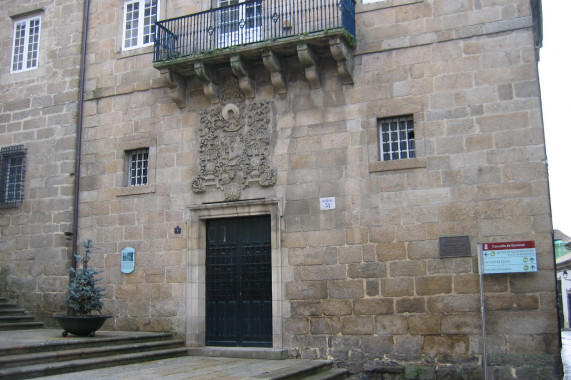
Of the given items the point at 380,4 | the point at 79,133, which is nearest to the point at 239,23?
the point at 380,4

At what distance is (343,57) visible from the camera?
10930 millimetres

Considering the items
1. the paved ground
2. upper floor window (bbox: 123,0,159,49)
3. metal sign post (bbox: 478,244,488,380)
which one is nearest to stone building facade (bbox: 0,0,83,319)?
upper floor window (bbox: 123,0,159,49)

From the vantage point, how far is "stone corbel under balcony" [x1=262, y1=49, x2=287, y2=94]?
11.3 m

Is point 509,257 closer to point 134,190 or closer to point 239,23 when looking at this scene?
point 239,23

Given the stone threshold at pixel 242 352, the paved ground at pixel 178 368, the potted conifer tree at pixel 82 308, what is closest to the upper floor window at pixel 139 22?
the potted conifer tree at pixel 82 308

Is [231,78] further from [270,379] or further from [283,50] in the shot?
[270,379]

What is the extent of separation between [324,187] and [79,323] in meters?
5.15

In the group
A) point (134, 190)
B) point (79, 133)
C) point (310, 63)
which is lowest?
point (134, 190)

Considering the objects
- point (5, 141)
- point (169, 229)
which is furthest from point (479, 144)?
point (5, 141)

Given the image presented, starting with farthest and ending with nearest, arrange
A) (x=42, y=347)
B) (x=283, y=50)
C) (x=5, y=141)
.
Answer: (x=5, y=141), (x=283, y=50), (x=42, y=347)

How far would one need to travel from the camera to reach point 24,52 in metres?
14.9

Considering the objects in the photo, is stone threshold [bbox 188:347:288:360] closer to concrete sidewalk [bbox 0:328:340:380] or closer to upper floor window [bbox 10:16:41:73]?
concrete sidewalk [bbox 0:328:340:380]

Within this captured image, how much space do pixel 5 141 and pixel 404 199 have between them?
33.6ft

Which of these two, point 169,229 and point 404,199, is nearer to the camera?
point 404,199
